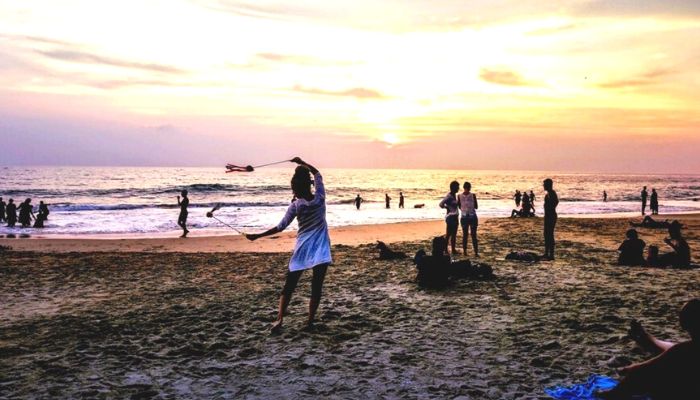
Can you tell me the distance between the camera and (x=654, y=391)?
3857 millimetres

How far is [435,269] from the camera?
9266mm

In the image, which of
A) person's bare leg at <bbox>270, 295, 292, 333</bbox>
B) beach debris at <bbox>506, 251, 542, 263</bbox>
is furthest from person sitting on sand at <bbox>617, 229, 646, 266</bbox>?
person's bare leg at <bbox>270, 295, 292, 333</bbox>

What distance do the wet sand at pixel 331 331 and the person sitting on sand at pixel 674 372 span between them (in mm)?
800

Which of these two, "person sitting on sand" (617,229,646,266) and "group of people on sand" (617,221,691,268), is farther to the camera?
"person sitting on sand" (617,229,646,266)

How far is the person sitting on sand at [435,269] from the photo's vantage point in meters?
9.20

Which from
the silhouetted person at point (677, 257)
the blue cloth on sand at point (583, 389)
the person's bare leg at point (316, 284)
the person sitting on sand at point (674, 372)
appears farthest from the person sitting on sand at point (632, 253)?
the person's bare leg at point (316, 284)

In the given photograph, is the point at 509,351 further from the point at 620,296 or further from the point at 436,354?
the point at 620,296

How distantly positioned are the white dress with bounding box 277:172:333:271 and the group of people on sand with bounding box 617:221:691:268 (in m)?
8.23

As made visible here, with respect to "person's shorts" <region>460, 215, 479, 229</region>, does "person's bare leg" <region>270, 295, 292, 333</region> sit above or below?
below

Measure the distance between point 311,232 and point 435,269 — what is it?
3.72 metres

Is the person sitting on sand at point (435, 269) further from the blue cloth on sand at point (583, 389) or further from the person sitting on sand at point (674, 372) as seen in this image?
the person sitting on sand at point (674, 372)

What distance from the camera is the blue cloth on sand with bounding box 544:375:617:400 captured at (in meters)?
4.39

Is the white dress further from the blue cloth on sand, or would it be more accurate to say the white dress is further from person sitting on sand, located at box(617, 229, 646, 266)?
person sitting on sand, located at box(617, 229, 646, 266)

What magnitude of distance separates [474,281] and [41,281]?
946 cm
